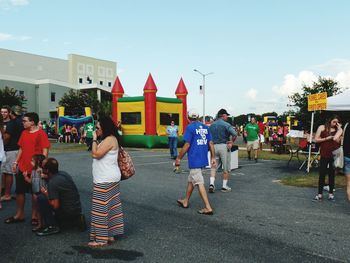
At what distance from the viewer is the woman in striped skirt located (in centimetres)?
466

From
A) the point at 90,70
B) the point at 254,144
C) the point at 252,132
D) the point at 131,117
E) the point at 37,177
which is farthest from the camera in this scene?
the point at 90,70

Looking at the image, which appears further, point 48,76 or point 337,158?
point 48,76

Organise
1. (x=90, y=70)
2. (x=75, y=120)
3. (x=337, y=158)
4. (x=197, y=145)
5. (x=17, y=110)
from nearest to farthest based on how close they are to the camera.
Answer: (x=197, y=145) < (x=17, y=110) < (x=337, y=158) < (x=75, y=120) < (x=90, y=70)

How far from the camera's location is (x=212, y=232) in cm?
527

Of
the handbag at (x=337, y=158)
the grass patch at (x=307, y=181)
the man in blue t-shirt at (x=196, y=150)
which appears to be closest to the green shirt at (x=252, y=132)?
the grass patch at (x=307, y=181)

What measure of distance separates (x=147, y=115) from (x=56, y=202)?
1805cm

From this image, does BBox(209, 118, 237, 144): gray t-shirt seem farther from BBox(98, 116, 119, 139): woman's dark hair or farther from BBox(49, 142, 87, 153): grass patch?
BBox(49, 142, 87, 153): grass patch

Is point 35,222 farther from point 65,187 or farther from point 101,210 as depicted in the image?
point 101,210

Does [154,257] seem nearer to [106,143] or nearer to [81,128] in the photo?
[106,143]

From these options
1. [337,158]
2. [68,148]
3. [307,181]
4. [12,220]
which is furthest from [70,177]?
[68,148]

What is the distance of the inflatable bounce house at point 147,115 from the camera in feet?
75.3

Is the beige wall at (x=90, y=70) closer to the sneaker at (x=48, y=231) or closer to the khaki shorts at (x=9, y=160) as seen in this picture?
the khaki shorts at (x=9, y=160)

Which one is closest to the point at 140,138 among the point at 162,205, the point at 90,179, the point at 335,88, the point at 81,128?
the point at 81,128

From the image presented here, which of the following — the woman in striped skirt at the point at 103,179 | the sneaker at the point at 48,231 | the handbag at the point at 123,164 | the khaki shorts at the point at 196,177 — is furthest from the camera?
A: the khaki shorts at the point at 196,177
